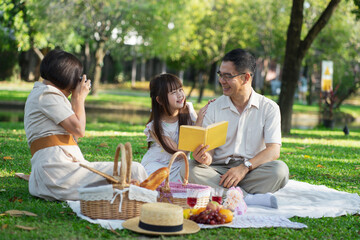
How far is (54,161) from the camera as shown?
16.1ft

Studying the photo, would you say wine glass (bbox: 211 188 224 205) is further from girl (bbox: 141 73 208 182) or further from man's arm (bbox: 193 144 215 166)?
girl (bbox: 141 73 208 182)

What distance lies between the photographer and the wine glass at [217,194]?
5.00m

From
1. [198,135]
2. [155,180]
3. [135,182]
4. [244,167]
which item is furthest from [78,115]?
[244,167]

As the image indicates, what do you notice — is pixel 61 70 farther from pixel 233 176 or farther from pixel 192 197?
pixel 233 176

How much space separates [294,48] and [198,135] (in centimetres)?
841

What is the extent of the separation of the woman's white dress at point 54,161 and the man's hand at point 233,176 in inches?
35.4

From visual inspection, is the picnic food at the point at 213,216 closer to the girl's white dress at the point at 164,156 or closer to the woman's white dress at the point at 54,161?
the woman's white dress at the point at 54,161

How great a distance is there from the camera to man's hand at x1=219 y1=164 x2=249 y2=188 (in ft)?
17.4

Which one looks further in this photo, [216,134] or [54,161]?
[216,134]

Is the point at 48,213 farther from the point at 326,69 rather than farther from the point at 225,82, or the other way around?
the point at 326,69

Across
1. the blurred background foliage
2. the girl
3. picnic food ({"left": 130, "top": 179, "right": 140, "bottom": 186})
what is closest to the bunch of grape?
picnic food ({"left": 130, "top": 179, "right": 140, "bottom": 186})

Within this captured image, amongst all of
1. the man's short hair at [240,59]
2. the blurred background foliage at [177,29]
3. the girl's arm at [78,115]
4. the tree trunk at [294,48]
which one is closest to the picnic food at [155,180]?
the girl's arm at [78,115]

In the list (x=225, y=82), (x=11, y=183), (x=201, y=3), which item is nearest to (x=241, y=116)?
(x=225, y=82)

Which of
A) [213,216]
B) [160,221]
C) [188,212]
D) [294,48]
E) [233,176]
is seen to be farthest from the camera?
[294,48]
